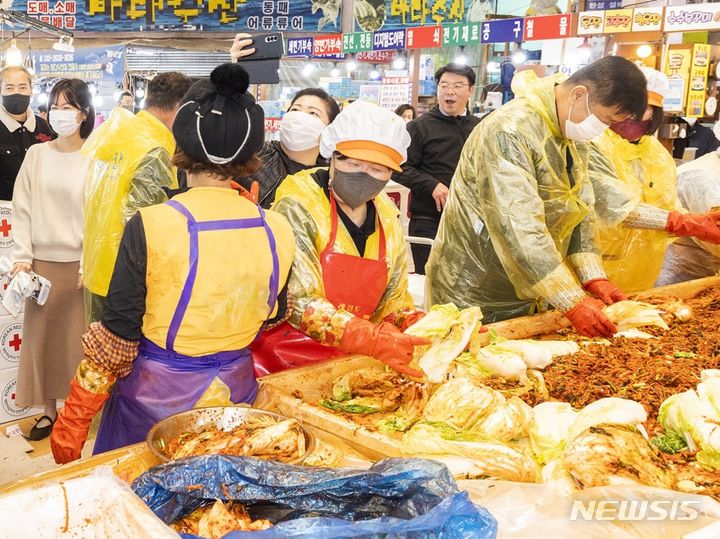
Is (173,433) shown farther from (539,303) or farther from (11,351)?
(11,351)

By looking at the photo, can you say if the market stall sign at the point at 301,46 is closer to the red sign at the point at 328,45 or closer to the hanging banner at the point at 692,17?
the red sign at the point at 328,45

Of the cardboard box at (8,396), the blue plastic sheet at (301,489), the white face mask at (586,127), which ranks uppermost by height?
the white face mask at (586,127)

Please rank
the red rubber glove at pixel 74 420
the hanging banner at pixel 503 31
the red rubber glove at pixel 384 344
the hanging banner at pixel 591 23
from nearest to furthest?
the red rubber glove at pixel 74 420, the red rubber glove at pixel 384 344, the hanging banner at pixel 591 23, the hanging banner at pixel 503 31

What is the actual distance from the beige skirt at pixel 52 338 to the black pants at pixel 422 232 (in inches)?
→ 100

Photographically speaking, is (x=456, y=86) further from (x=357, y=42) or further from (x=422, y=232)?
(x=357, y=42)

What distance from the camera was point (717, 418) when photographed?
198 centimetres

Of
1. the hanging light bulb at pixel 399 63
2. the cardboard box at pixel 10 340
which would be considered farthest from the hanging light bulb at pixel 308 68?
the cardboard box at pixel 10 340

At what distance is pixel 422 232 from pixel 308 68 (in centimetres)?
1116

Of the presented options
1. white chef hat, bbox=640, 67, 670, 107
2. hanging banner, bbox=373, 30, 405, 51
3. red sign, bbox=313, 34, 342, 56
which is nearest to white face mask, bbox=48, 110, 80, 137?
white chef hat, bbox=640, 67, 670, 107

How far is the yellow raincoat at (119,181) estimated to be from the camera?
3457 millimetres

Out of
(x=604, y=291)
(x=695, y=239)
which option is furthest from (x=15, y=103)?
(x=695, y=239)

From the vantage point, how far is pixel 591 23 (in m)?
8.73

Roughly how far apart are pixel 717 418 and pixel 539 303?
1.38m

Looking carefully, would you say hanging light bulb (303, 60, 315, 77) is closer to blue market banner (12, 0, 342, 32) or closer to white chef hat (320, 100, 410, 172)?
blue market banner (12, 0, 342, 32)
